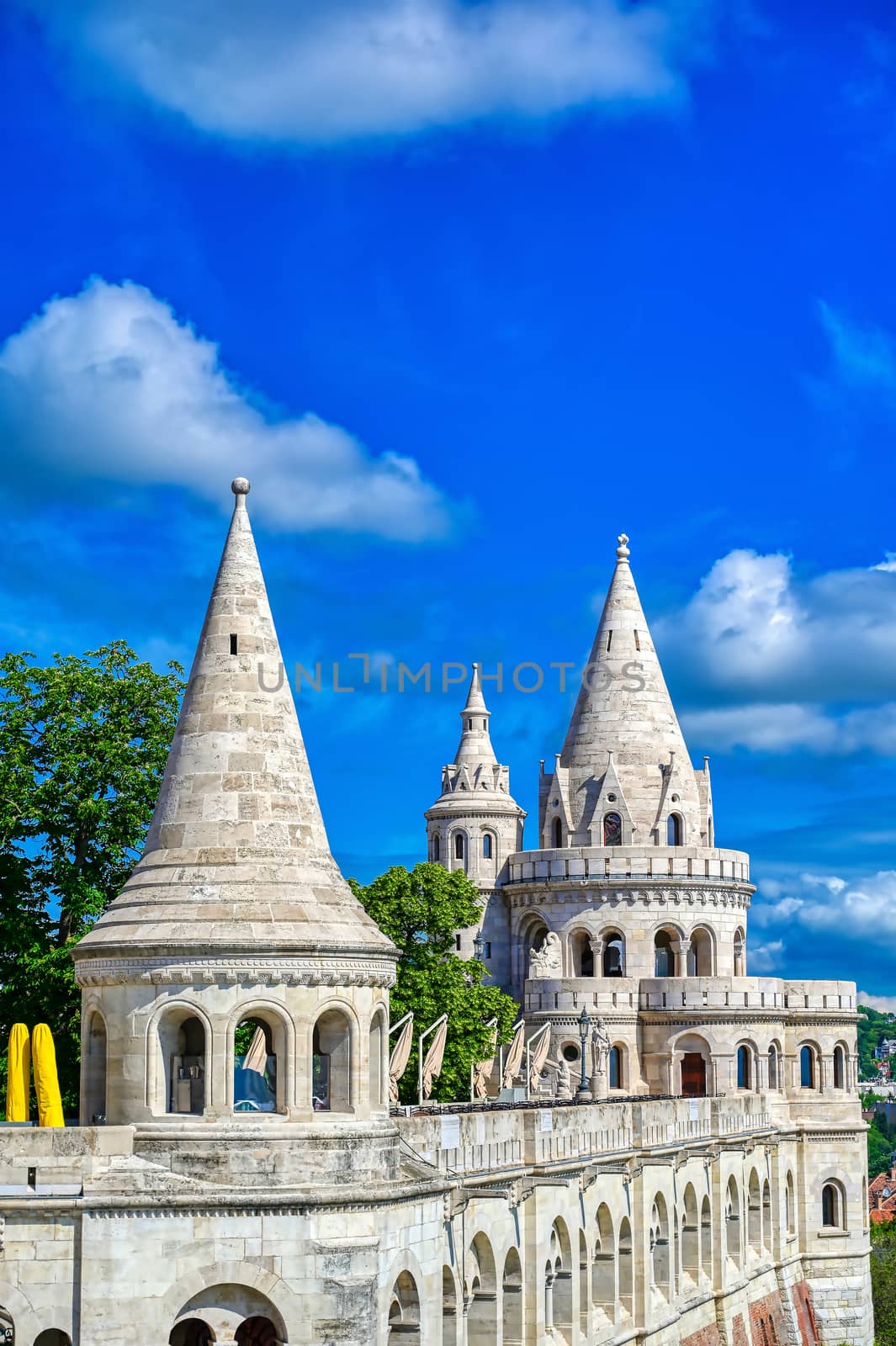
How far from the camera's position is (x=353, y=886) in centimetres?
5812

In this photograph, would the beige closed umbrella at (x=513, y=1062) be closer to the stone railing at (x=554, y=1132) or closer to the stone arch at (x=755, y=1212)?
the stone railing at (x=554, y=1132)

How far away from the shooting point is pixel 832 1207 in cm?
6544

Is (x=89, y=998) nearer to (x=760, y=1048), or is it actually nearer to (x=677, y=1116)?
(x=677, y=1116)

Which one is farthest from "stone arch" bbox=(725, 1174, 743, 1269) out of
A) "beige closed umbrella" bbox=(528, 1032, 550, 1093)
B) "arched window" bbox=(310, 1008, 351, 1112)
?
"arched window" bbox=(310, 1008, 351, 1112)

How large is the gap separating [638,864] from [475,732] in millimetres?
10800

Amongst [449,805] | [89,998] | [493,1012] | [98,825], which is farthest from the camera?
[449,805]

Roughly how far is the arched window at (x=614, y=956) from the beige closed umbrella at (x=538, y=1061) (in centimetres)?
410

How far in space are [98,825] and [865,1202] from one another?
31.3 m

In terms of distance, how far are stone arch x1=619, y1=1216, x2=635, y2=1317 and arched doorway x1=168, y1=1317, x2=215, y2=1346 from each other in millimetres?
17264

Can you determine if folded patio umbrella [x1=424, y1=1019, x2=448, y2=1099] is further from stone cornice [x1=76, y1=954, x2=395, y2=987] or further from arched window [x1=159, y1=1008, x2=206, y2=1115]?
stone cornice [x1=76, y1=954, x2=395, y2=987]

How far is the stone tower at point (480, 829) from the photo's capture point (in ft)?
222

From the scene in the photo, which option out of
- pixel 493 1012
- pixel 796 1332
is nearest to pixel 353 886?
pixel 493 1012

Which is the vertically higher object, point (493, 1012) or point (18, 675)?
point (18, 675)

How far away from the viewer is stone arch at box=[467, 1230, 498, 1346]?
3488 cm
